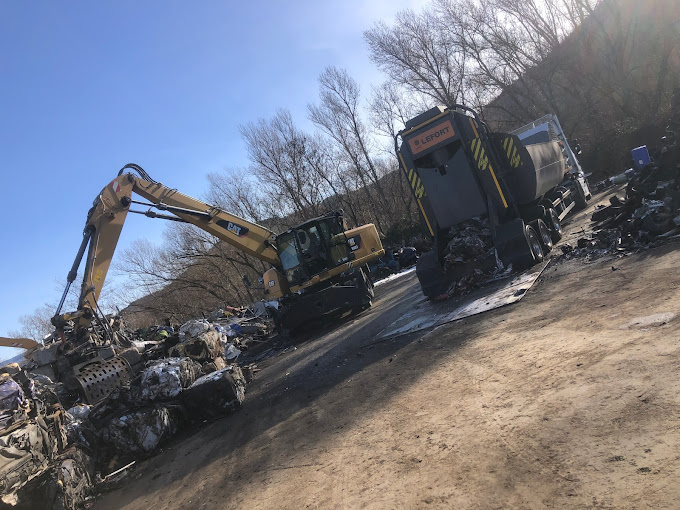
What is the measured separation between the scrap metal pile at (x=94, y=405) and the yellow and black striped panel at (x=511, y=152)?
707cm

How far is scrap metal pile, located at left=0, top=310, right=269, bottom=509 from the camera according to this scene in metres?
4.87

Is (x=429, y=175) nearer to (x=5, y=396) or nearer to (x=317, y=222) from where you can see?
(x=317, y=222)

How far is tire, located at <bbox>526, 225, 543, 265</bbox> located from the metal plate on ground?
0.53 ft

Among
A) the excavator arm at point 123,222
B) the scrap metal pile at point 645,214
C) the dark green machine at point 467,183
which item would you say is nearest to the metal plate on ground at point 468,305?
the dark green machine at point 467,183

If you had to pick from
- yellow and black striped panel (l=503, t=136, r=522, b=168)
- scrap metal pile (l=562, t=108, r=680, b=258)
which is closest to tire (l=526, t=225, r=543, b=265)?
scrap metal pile (l=562, t=108, r=680, b=258)

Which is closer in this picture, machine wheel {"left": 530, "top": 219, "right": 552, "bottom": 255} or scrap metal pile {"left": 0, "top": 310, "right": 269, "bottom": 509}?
scrap metal pile {"left": 0, "top": 310, "right": 269, "bottom": 509}

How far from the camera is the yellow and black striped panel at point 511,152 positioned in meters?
9.24

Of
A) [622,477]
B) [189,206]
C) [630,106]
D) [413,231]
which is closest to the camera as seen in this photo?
[622,477]

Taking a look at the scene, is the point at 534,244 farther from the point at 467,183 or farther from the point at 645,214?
the point at 645,214

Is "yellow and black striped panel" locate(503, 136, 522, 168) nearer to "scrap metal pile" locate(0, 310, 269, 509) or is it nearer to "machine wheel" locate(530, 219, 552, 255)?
"machine wheel" locate(530, 219, 552, 255)

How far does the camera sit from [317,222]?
42.3 ft

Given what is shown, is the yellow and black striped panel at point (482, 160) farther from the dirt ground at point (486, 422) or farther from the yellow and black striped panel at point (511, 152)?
the dirt ground at point (486, 422)

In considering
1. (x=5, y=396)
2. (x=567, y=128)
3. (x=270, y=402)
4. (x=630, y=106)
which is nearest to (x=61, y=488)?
(x=5, y=396)

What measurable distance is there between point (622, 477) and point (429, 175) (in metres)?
7.48
